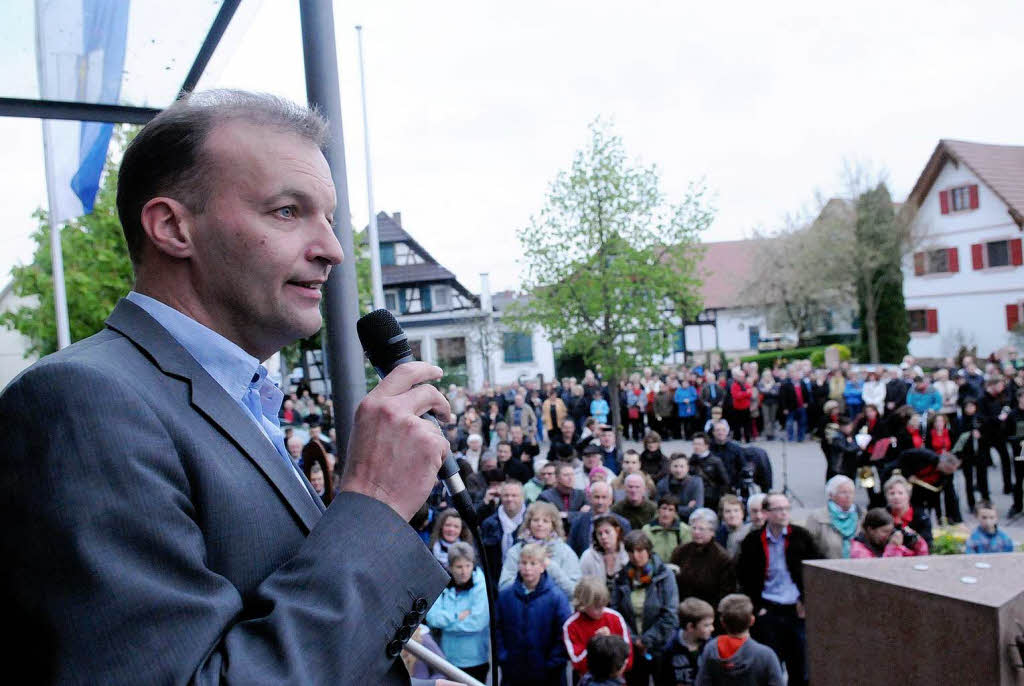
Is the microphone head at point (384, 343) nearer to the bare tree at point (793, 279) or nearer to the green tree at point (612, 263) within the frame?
the green tree at point (612, 263)

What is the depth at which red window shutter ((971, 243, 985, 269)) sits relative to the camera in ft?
132

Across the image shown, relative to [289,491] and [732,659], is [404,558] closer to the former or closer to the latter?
[289,491]

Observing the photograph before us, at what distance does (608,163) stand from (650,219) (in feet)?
4.77

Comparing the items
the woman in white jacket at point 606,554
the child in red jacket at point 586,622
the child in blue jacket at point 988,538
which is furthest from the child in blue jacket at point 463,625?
the child in blue jacket at point 988,538

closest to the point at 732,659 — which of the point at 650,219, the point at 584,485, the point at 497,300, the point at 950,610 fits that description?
the point at 950,610

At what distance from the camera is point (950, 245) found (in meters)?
41.7

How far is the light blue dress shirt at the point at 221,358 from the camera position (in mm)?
1230

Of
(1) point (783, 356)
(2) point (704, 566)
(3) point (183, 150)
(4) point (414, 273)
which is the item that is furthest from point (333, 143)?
(4) point (414, 273)

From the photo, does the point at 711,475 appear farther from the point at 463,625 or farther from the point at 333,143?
the point at 333,143

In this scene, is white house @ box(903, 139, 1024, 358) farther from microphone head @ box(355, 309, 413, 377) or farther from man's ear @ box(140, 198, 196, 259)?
man's ear @ box(140, 198, 196, 259)

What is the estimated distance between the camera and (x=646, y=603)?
7.01 meters

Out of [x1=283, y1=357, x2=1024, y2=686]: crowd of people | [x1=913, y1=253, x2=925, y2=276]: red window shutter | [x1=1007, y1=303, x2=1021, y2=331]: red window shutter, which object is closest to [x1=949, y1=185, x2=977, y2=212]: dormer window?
[x1=913, y1=253, x2=925, y2=276]: red window shutter

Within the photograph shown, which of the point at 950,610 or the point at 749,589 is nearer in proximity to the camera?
the point at 950,610

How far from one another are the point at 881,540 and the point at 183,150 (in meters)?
7.49
